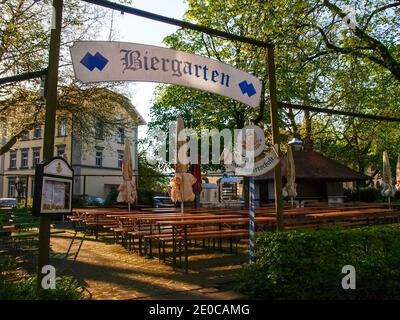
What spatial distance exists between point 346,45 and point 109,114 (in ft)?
41.6

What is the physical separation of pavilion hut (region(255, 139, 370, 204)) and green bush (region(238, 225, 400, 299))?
20.1 m

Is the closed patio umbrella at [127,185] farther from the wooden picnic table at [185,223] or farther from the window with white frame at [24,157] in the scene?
the window with white frame at [24,157]

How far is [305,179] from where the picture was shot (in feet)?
88.6

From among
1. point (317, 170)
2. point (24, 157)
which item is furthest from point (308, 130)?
point (24, 157)

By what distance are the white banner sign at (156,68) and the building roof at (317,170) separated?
19621 millimetres

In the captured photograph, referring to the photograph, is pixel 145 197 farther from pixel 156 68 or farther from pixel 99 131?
pixel 156 68

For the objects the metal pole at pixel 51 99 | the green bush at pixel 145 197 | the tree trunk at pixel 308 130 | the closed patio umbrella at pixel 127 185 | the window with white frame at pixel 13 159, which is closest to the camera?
the metal pole at pixel 51 99

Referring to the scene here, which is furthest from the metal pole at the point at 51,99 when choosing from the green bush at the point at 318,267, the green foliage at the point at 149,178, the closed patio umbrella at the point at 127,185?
the green foliage at the point at 149,178

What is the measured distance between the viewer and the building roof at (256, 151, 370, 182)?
27.0m

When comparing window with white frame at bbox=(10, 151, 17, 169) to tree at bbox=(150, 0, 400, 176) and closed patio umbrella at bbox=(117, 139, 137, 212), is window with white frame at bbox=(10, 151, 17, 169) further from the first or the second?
closed patio umbrella at bbox=(117, 139, 137, 212)

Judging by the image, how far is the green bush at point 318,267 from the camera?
20.7 feet
